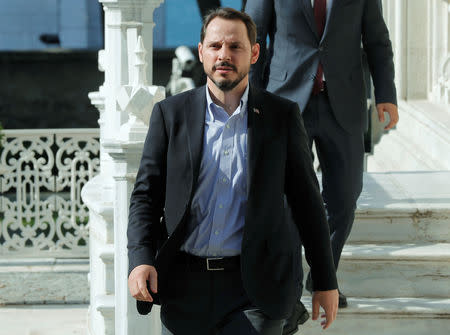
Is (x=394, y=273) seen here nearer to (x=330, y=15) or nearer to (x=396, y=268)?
(x=396, y=268)

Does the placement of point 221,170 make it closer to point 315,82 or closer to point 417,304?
point 315,82

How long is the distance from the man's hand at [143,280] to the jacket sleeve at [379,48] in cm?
→ 197

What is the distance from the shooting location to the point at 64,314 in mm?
7438

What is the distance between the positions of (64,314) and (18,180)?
1.89 metres

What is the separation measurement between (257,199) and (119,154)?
4.60 ft

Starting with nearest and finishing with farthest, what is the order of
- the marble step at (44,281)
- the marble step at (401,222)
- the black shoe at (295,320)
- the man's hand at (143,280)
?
the man's hand at (143,280)
the black shoe at (295,320)
the marble step at (401,222)
the marble step at (44,281)

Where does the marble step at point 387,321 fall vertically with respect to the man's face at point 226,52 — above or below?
below

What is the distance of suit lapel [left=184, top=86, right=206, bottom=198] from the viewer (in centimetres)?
332

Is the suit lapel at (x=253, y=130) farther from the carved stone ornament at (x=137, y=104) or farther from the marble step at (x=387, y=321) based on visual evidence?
the marble step at (x=387, y=321)

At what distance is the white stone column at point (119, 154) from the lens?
4.61 meters

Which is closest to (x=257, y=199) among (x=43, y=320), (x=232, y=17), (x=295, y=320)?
(x=232, y=17)

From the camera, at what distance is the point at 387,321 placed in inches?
211

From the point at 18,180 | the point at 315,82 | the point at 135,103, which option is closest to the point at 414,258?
the point at 315,82

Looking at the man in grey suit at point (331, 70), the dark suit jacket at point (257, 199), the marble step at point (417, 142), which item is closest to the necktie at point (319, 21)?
the man in grey suit at point (331, 70)
